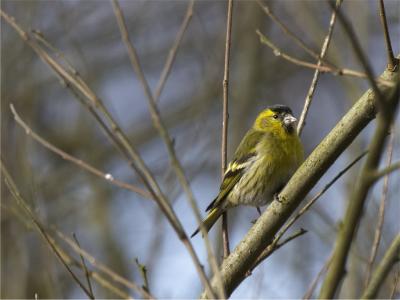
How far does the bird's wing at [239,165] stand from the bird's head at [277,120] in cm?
11

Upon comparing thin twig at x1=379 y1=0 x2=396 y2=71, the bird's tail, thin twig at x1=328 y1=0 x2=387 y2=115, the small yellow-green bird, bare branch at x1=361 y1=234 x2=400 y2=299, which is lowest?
the bird's tail

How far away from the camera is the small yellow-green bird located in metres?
5.06

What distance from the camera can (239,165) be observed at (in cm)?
541

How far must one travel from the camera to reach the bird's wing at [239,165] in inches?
201

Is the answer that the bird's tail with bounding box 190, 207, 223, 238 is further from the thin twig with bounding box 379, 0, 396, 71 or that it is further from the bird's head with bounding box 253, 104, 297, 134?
the thin twig with bounding box 379, 0, 396, 71

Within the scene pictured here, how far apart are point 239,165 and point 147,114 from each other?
22.0ft

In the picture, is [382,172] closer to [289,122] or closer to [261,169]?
[261,169]

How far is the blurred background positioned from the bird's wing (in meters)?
0.57

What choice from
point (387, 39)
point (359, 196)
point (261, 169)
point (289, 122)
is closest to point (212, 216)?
point (261, 169)

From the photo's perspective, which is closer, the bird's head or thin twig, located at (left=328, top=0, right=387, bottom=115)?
thin twig, located at (left=328, top=0, right=387, bottom=115)

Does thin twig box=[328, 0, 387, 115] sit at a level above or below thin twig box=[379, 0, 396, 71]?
below

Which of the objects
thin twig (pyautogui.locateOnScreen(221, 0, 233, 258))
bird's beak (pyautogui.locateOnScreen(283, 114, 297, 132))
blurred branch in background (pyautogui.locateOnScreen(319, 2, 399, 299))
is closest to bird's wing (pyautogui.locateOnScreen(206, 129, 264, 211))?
bird's beak (pyautogui.locateOnScreen(283, 114, 297, 132))

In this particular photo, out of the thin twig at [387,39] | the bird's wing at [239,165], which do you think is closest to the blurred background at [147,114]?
the bird's wing at [239,165]

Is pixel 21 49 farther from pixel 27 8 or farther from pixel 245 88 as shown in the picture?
pixel 245 88
